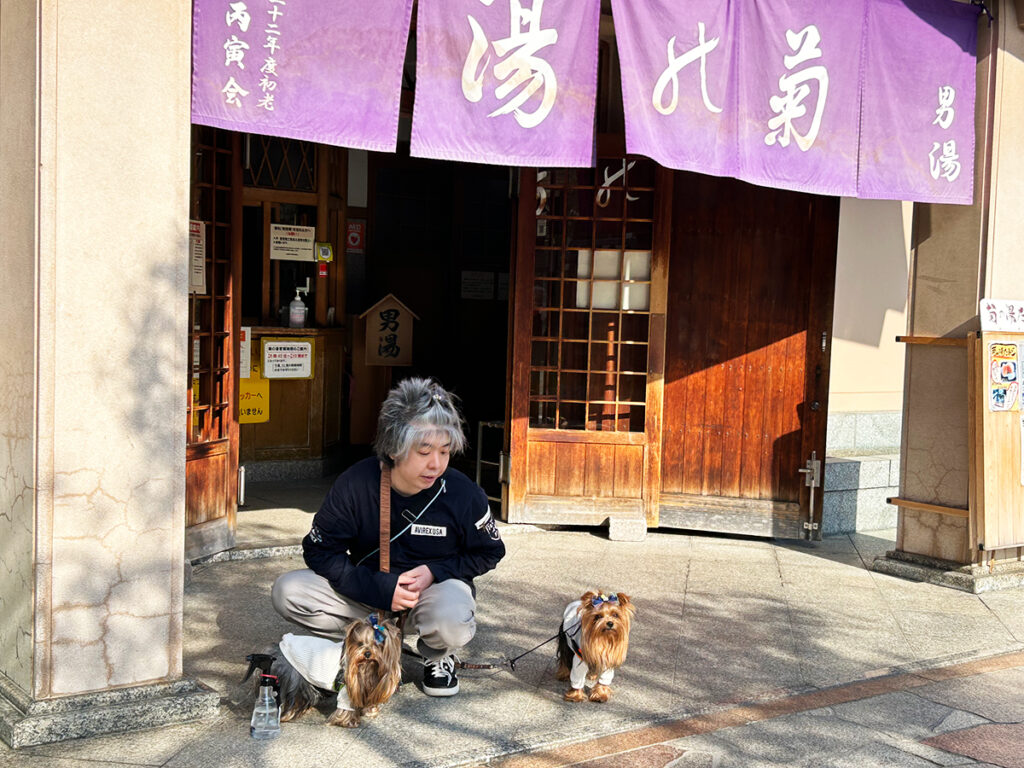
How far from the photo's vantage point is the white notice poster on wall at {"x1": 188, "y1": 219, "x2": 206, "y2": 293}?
22.7ft

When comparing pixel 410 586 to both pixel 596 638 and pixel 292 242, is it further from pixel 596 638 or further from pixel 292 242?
pixel 292 242

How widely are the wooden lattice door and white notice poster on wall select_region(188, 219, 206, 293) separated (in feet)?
0.06

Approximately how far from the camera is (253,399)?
916 cm

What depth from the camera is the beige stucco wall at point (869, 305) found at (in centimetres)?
985

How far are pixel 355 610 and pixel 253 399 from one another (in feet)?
15.2

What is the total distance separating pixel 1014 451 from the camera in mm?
7332

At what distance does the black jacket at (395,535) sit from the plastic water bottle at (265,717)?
558 mm

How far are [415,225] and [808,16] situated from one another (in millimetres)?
7054

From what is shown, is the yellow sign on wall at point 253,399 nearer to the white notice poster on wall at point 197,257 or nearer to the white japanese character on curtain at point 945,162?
the white notice poster on wall at point 197,257

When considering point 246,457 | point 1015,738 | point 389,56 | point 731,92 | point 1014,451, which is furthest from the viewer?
point 246,457

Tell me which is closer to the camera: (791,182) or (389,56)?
(389,56)

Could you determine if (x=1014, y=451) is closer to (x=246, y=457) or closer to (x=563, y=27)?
(x=563, y=27)

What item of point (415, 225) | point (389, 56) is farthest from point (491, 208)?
point (389, 56)

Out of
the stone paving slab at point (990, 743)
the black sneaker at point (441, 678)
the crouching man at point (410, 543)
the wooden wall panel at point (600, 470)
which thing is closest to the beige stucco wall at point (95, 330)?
the crouching man at point (410, 543)
